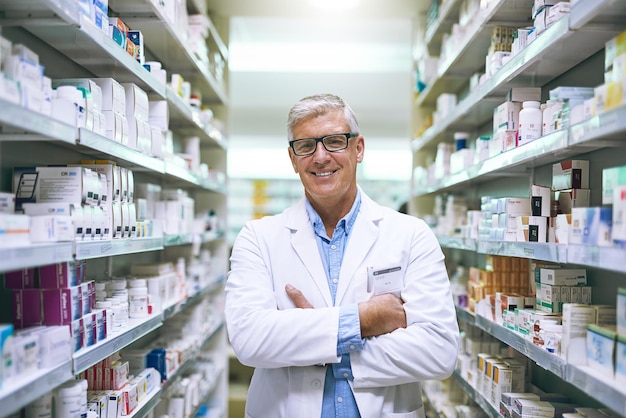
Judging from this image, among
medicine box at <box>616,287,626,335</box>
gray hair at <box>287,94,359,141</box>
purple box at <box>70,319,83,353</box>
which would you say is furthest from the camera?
gray hair at <box>287,94,359,141</box>

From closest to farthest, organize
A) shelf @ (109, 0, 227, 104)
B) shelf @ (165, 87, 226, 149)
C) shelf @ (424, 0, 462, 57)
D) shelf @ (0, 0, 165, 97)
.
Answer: shelf @ (0, 0, 165, 97) → shelf @ (109, 0, 227, 104) → shelf @ (165, 87, 226, 149) → shelf @ (424, 0, 462, 57)

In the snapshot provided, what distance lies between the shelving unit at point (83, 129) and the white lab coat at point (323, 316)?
22.7 inches

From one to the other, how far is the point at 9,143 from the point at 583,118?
207 centimetres

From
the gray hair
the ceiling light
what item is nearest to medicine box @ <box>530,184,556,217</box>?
the gray hair

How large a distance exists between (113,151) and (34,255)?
2.46ft

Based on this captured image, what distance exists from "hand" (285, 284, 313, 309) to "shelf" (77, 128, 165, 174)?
899 millimetres

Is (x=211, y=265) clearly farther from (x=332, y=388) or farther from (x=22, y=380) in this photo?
(x=22, y=380)

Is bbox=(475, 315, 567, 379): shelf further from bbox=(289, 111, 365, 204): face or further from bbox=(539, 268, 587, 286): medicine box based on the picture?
bbox=(289, 111, 365, 204): face

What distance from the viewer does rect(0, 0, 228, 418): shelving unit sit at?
1.69m

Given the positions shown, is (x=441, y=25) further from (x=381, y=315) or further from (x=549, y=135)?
(x=381, y=315)

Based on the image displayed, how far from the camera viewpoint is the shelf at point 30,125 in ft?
5.04

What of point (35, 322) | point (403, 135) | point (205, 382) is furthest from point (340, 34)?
point (35, 322)

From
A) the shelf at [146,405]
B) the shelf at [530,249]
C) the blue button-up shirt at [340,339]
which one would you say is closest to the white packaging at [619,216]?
the shelf at [530,249]

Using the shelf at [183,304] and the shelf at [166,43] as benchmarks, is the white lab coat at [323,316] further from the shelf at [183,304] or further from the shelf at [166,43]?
the shelf at [166,43]
